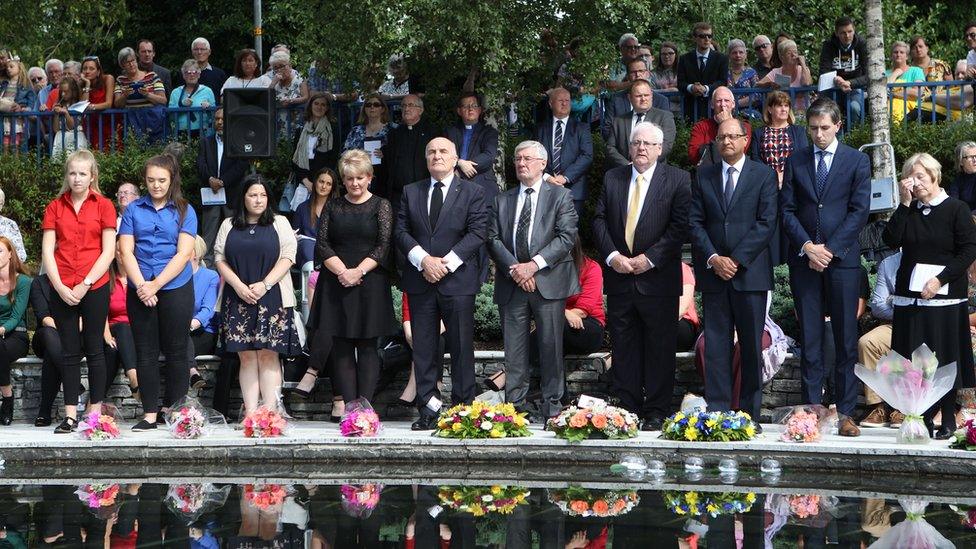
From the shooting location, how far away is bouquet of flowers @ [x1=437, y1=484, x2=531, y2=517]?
8.00 m

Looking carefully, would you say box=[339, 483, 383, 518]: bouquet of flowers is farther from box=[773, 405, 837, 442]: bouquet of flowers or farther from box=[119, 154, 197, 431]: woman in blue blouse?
box=[773, 405, 837, 442]: bouquet of flowers

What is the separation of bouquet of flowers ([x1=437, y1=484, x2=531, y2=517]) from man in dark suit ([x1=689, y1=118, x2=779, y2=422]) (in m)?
2.11

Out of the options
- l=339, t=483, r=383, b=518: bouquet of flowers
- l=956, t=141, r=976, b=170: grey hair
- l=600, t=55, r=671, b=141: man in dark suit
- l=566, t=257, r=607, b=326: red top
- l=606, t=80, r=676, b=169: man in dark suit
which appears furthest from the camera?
l=600, t=55, r=671, b=141: man in dark suit

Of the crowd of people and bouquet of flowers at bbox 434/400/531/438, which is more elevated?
the crowd of people

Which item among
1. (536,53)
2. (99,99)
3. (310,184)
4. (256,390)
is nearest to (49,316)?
(256,390)

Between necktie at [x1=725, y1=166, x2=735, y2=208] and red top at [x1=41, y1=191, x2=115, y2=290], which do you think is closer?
necktie at [x1=725, y1=166, x2=735, y2=208]

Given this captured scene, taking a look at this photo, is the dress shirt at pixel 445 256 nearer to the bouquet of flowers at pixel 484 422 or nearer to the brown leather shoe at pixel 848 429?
the bouquet of flowers at pixel 484 422

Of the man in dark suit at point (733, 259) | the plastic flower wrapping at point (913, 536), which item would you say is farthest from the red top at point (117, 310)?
the plastic flower wrapping at point (913, 536)

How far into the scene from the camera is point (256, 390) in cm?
1077

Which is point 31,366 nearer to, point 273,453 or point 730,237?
point 273,453

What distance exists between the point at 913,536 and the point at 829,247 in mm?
3146

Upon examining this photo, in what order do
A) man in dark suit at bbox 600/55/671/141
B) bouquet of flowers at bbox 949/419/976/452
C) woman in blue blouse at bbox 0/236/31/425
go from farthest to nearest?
man in dark suit at bbox 600/55/671/141 < woman in blue blouse at bbox 0/236/31/425 < bouquet of flowers at bbox 949/419/976/452

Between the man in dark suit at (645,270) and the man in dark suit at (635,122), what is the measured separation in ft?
6.39

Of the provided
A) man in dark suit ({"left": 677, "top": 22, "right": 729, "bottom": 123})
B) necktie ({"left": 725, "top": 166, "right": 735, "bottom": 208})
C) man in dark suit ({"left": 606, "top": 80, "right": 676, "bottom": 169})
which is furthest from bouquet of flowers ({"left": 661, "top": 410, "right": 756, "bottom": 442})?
man in dark suit ({"left": 677, "top": 22, "right": 729, "bottom": 123})
